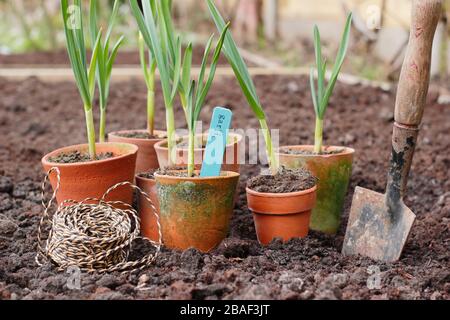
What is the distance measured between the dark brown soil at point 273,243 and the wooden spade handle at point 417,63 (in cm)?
47

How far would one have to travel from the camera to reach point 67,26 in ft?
7.32

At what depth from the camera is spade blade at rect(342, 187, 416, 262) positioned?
90.2 inches

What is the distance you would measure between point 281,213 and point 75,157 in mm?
739

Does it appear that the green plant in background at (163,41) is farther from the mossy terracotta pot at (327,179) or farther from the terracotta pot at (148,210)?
the mossy terracotta pot at (327,179)

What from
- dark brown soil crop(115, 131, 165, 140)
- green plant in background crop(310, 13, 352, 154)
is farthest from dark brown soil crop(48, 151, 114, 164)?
green plant in background crop(310, 13, 352, 154)

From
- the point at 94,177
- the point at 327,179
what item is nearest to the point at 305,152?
the point at 327,179

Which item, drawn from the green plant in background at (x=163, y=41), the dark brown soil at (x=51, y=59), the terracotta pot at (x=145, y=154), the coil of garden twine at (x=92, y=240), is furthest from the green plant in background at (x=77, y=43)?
the dark brown soil at (x=51, y=59)

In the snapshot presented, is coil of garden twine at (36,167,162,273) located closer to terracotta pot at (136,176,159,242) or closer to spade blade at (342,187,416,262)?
terracotta pot at (136,176,159,242)

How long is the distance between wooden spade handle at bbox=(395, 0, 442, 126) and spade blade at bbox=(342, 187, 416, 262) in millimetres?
298

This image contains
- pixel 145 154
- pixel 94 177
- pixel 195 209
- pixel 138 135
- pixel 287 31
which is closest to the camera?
pixel 195 209

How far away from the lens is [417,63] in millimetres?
2250

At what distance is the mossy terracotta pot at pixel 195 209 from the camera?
2.16m

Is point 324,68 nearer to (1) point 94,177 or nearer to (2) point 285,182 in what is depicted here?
(2) point 285,182
